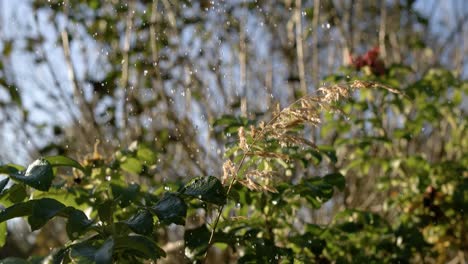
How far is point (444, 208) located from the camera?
254 centimetres

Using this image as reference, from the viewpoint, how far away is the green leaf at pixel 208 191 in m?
1.31

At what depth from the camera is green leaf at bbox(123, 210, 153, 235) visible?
4.15 ft

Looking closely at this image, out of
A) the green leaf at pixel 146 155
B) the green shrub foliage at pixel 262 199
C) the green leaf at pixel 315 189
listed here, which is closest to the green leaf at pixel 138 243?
the green shrub foliage at pixel 262 199


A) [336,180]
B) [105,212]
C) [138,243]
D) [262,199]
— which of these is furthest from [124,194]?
[336,180]

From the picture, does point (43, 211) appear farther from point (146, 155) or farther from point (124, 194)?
point (146, 155)

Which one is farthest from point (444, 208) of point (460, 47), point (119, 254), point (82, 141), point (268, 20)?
point (460, 47)

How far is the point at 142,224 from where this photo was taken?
1277mm

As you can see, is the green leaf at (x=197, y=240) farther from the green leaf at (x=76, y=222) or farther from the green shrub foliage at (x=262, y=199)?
the green leaf at (x=76, y=222)

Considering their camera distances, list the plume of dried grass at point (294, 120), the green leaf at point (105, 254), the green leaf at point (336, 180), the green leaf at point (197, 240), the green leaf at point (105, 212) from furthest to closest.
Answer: the green leaf at point (336, 180) → the green leaf at point (197, 240) → the green leaf at point (105, 212) → the plume of dried grass at point (294, 120) → the green leaf at point (105, 254)

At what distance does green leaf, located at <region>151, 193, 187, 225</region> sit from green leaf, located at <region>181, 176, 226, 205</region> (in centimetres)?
3

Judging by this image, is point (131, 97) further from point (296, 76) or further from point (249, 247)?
point (249, 247)

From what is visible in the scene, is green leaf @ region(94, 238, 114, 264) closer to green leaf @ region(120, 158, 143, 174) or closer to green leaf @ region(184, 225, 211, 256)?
green leaf @ region(184, 225, 211, 256)

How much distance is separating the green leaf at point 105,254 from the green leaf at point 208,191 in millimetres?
220

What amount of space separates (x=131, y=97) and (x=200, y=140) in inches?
18.8
